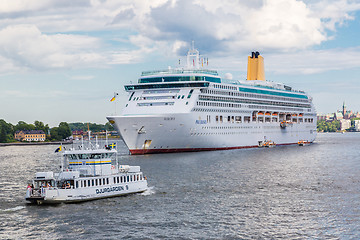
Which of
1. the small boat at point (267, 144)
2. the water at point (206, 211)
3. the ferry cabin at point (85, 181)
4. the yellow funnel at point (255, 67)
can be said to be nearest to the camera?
the water at point (206, 211)

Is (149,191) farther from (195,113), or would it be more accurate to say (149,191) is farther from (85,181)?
(195,113)

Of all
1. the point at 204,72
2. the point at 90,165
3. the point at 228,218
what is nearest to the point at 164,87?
the point at 204,72

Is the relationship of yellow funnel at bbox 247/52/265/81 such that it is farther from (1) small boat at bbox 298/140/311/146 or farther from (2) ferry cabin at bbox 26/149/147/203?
(2) ferry cabin at bbox 26/149/147/203

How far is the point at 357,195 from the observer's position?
159 ft

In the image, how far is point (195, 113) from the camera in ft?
323

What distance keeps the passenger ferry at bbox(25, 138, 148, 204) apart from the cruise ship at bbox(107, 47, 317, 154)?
41.7 meters

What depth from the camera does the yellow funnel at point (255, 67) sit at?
150 metres

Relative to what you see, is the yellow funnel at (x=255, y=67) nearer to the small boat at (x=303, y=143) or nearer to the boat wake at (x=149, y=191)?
the small boat at (x=303, y=143)

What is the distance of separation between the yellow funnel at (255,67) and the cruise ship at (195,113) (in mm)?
12186

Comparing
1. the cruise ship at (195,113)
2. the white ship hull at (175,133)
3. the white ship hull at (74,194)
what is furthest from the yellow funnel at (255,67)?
the white ship hull at (74,194)

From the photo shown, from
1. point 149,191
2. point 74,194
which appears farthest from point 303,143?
point 74,194

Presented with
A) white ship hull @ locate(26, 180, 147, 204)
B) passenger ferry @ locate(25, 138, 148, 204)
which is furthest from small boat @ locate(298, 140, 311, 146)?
white ship hull @ locate(26, 180, 147, 204)

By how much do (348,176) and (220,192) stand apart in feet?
71.9

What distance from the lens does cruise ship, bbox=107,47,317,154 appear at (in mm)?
92312
